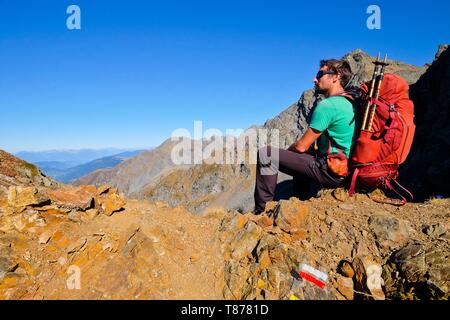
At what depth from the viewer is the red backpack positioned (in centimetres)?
720

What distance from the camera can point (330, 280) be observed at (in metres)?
6.50

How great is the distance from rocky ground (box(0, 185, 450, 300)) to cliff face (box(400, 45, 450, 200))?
3874 centimetres

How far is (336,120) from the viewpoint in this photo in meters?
7.30

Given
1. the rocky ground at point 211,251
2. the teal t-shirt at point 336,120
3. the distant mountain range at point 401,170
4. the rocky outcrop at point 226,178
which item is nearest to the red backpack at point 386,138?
the teal t-shirt at point 336,120

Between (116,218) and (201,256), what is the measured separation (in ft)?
8.20

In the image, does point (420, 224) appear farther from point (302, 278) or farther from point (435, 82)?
point (435, 82)

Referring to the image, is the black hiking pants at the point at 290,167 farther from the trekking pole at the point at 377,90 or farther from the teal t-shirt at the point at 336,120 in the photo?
the trekking pole at the point at 377,90

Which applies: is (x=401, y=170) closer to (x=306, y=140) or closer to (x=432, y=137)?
(x=432, y=137)

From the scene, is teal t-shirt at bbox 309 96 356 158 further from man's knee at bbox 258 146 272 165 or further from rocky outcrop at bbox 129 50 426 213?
rocky outcrop at bbox 129 50 426 213

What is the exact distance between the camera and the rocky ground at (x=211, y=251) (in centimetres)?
611

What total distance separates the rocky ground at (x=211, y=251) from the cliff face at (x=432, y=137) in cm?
3874

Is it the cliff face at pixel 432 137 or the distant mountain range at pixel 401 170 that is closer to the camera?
the cliff face at pixel 432 137

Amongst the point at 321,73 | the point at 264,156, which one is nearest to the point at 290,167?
the point at 264,156

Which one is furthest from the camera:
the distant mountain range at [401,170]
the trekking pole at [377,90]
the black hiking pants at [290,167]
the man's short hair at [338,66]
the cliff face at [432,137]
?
the distant mountain range at [401,170]
